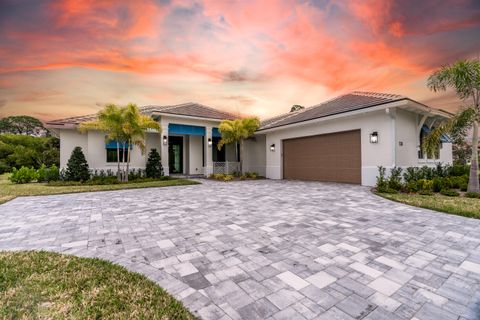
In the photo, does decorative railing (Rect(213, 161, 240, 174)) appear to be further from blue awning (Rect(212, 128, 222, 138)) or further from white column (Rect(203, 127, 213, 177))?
blue awning (Rect(212, 128, 222, 138))

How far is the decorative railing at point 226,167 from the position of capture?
16125 millimetres

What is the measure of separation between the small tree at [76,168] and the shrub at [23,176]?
235cm

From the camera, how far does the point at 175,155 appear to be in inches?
674

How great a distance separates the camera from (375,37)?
9594 mm

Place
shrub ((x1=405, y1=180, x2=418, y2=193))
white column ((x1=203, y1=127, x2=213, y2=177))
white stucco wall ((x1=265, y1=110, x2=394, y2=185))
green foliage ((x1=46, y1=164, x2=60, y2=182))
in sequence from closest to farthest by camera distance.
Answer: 1. shrub ((x1=405, y1=180, x2=418, y2=193))
2. white stucco wall ((x1=265, y1=110, x2=394, y2=185))
3. green foliage ((x1=46, y1=164, x2=60, y2=182))
4. white column ((x1=203, y1=127, x2=213, y2=177))

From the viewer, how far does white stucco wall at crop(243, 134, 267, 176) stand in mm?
16969

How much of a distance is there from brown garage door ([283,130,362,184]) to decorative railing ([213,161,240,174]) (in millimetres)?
3940

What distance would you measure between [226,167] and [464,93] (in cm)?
1268

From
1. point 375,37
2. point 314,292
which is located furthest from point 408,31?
point 314,292

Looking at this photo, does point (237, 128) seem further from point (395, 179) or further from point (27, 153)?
point (27, 153)

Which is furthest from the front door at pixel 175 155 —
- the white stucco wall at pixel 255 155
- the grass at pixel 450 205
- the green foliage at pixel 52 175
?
the grass at pixel 450 205

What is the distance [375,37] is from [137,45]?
1054 cm

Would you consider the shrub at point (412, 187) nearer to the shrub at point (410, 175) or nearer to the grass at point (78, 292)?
the shrub at point (410, 175)

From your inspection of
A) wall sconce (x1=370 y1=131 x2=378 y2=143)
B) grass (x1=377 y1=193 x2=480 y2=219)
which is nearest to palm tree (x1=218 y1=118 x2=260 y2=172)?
wall sconce (x1=370 y1=131 x2=378 y2=143)
